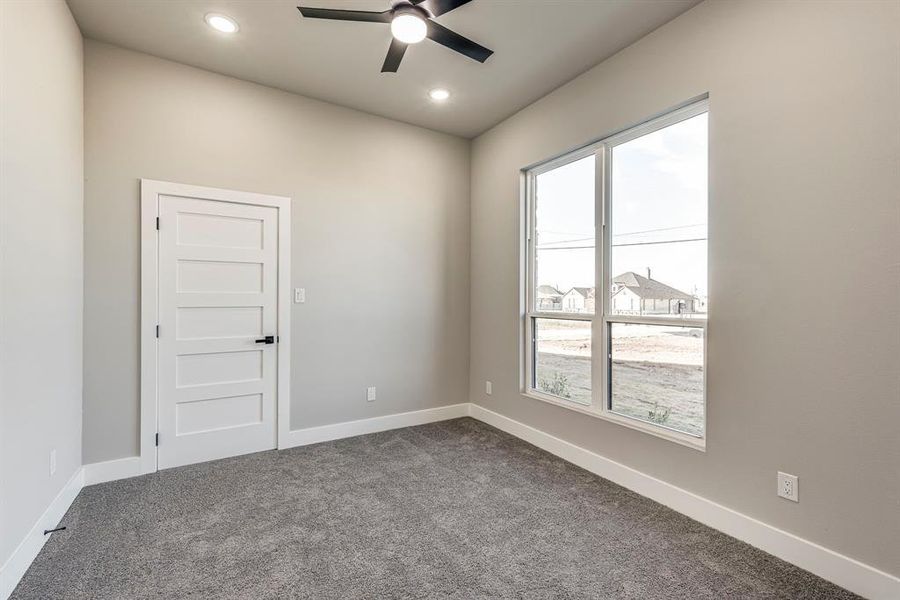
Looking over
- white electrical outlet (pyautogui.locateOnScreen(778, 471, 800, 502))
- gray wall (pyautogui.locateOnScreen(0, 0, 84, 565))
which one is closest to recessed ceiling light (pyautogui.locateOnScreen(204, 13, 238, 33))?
gray wall (pyautogui.locateOnScreen(0, 0, 84, 565))

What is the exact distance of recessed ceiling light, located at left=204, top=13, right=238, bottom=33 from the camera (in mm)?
2557

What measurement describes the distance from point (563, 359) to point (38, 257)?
11.2 ft

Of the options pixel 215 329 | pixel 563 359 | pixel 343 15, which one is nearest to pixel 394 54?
pixel 343 15

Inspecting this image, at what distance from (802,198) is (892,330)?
695 mm

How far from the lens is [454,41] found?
7.88ft

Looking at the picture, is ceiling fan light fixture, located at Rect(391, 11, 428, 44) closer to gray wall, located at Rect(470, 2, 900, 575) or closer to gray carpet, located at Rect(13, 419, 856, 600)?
gray wall, located at Rect(470, 2, 900, 575)

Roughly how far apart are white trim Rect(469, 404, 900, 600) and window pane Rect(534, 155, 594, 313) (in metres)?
1.16

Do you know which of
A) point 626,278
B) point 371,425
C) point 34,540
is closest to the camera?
point 34,540

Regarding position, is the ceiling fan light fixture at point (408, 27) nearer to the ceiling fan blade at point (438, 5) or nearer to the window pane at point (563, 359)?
the ceiling fan blade at point (438, 5)

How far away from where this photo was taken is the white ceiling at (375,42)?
8.12 feet

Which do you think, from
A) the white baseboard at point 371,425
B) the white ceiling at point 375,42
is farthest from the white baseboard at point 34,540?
the white ceiling at point 375,42

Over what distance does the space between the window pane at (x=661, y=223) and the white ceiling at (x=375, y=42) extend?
758 mm

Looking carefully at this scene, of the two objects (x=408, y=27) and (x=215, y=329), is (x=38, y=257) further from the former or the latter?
(x=408, y=27)

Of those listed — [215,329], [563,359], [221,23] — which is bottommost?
[563,359]
